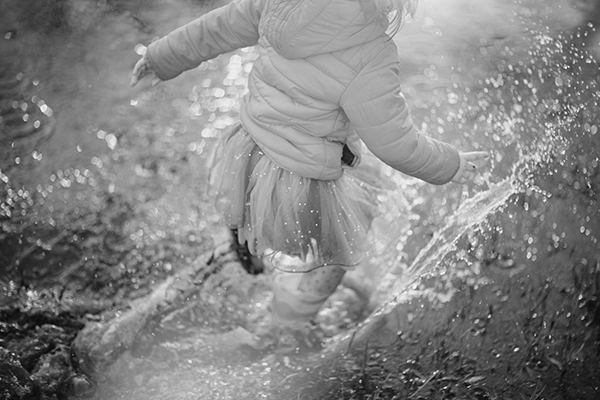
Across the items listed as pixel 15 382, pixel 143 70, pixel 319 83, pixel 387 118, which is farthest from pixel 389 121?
pixel 15 382

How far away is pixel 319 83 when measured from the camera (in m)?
1.33

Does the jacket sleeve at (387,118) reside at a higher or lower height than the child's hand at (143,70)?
higher

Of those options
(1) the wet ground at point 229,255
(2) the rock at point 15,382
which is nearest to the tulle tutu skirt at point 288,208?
(1) the wet ground at point 229,255

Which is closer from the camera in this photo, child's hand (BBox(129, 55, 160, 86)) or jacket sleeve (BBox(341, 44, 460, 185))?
jacket sleeve (BBox(341, 44, 460, 185))

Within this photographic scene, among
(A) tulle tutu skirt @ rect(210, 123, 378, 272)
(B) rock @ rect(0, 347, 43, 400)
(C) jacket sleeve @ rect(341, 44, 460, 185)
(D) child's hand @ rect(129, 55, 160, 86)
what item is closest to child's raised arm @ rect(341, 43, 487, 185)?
(C) jacket sleeve @ rect(341, 44, 460, 185)

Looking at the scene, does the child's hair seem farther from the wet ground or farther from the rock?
the rock

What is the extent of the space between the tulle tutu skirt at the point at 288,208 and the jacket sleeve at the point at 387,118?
20cm

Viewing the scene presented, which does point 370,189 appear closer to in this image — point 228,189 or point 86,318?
point 228,189

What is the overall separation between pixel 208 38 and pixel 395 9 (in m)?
0.49

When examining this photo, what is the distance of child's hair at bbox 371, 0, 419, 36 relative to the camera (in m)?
1.26

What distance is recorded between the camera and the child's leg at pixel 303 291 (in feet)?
5.76

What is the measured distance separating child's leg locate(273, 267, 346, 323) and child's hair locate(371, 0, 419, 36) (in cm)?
67

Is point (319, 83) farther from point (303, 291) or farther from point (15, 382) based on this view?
point (15, 382)

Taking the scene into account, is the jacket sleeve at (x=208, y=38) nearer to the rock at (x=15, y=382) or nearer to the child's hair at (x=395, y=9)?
the child's hair at (x=395, y=9)
